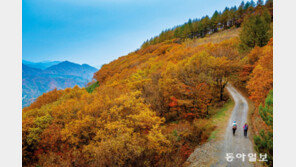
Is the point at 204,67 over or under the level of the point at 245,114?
over

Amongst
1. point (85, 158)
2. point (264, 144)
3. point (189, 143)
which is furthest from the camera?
point (189, 143)

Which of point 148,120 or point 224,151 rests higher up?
point 148,120

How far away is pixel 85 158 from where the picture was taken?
1328cm

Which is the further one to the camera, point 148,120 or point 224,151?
point 148,120

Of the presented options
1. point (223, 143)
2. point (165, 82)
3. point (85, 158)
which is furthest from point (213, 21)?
point (85, 158)

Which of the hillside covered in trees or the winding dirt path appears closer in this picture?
the winding dirt path

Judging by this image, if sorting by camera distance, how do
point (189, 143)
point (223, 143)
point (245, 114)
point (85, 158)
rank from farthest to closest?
point (245, 114) → point (189, 143) → point (223, 143) → point (85, 158)

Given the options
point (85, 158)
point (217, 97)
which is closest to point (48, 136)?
point (85, 158)

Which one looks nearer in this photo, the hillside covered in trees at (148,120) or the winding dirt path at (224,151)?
the winding dirt path at (224,151)

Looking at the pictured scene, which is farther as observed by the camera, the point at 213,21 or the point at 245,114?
the point at 213,21
